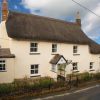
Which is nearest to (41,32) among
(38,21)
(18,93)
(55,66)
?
(38,21)

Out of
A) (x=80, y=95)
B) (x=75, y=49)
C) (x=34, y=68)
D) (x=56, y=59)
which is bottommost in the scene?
(x=80, y=95)

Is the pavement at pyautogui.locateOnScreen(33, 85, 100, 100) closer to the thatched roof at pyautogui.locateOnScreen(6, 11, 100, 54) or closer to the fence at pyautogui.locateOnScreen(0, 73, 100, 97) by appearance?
the fence at pyautogui.locateOnScreen(0, 73, 100, 97)

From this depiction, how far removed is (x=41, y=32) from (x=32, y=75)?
6.23m

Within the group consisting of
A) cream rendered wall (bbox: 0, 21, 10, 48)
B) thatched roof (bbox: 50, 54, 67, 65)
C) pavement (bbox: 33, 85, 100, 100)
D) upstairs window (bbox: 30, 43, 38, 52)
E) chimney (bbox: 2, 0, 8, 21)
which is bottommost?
pavement (bbox: 33, 85, 100, 100)

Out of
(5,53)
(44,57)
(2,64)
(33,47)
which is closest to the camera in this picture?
(2,64)

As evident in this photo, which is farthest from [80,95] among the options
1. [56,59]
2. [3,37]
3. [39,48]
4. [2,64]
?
[3,37]

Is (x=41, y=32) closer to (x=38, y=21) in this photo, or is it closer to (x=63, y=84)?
(x=38, y=21)

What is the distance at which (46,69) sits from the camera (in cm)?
3041

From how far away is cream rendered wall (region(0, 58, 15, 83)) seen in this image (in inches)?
1017

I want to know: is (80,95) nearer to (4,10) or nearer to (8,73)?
(8,73)

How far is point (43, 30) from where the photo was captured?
3128 centimetres

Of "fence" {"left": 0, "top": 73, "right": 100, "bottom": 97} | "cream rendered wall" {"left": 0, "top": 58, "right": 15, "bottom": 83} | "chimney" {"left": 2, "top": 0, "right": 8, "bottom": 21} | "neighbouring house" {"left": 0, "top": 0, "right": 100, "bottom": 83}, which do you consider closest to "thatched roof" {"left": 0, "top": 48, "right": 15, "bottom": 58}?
"neighbouring house" {"left": 0, "top": 0, "right": 100, "bottom": 83}

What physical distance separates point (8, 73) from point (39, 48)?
19.0 feet

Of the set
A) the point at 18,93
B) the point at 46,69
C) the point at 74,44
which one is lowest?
the point at 18,93
